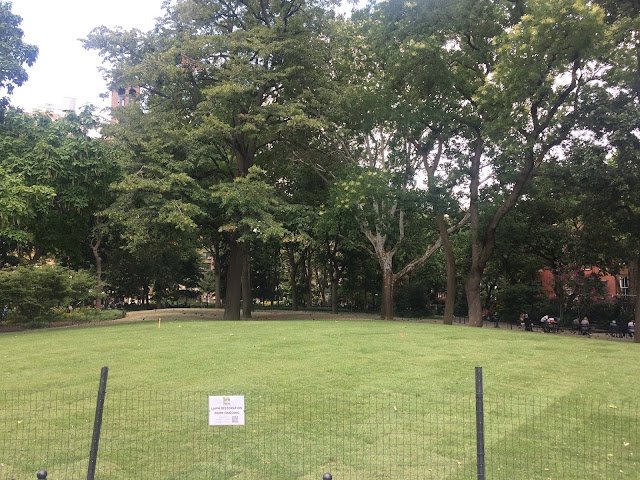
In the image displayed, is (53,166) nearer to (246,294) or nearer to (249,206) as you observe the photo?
(249,206)

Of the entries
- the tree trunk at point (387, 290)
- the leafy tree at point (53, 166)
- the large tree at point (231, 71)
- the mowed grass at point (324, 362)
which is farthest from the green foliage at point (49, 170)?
the tree trunk at point (387, 290)

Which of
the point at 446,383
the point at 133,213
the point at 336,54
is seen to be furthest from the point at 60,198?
the point at 446,383

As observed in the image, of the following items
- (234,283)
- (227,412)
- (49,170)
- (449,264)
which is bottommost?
(227,412)

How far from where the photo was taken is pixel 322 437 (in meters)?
7.66

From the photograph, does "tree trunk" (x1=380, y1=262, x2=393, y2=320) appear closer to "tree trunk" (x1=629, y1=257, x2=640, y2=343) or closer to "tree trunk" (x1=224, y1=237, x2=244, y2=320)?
"tree trunk" (x1=224, y1=237, x2=244, y2=320)

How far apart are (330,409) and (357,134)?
2255 cm

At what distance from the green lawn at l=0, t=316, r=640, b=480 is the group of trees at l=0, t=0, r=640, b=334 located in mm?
9396

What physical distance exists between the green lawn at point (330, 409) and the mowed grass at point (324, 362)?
7 centimetres

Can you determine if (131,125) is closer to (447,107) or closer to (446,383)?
(447,107)

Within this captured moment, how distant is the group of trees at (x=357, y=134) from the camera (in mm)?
20047

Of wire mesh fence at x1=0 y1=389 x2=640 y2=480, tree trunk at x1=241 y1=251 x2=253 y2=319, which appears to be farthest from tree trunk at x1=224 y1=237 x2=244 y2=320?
wire mesh fence at x1=0 y1=389 x2=640 y2=480

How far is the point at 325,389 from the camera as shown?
399 inches

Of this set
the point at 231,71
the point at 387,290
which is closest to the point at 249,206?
the point at 231,71

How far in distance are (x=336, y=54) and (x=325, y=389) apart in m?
23.3
